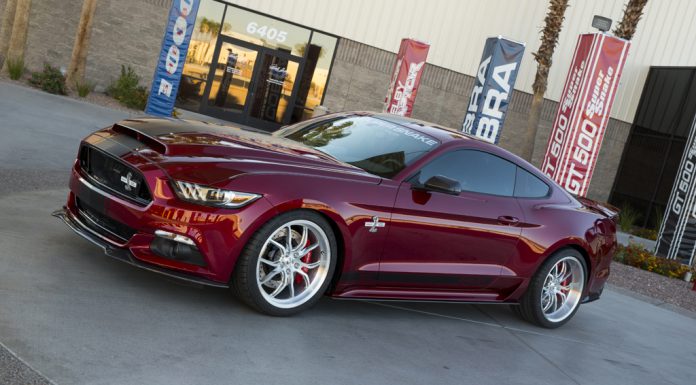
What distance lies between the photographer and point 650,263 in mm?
13445

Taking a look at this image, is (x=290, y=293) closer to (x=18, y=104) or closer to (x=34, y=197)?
(x=34, y=197)

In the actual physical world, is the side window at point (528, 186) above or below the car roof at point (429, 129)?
below

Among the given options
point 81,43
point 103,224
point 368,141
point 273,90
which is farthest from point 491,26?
point 103,224

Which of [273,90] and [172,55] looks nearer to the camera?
[172,55]

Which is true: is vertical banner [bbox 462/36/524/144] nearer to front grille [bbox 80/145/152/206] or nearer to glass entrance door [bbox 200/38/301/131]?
glass entrance door [bbox 200/38/301/131]

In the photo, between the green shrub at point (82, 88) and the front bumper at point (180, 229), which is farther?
the green shrub at point (82, 88)

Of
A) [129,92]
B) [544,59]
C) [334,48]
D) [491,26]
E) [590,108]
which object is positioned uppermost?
[491,26]

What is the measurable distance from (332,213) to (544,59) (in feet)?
60.3

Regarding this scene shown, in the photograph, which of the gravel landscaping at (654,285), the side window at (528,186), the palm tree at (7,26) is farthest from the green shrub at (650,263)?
the palm tree at (7,26)

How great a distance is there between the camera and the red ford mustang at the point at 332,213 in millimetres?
5074

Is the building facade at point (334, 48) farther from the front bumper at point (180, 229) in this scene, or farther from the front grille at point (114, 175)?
the front bumper at point (180, 229)

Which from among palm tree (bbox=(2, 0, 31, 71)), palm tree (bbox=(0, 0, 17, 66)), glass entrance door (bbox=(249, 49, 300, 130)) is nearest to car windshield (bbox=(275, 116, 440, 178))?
palm tree (bbox=(2, 0, 31, 71))

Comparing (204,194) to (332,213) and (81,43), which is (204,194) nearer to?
(332,213)

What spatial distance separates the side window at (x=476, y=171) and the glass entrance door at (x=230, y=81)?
1770cm
